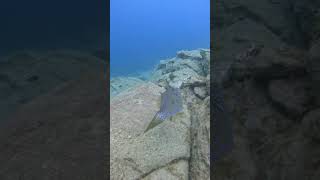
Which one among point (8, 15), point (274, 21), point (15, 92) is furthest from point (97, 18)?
point (274, 21)

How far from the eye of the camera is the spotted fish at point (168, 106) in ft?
18.9

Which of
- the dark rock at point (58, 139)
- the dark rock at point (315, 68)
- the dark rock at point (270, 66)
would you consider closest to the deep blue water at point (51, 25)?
the dark rock at point (58, 139)

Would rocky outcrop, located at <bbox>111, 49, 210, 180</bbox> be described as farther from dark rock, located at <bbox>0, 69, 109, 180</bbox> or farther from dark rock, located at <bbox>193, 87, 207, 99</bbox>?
dark rock, located at <bbox>0, 69, 109, 180</bbox>

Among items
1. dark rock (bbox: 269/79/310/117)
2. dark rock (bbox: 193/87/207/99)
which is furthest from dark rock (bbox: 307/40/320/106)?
dark rock (bbox: 193/87/207/99)

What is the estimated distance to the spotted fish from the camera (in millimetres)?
5746

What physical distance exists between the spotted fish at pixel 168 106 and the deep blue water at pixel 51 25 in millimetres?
8045

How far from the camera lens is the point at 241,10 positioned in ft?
30.4

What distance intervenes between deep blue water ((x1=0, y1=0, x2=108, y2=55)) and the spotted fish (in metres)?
8.04

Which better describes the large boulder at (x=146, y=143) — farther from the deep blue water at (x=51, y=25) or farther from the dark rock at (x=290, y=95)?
the deep blue water at (x=51, y=25)

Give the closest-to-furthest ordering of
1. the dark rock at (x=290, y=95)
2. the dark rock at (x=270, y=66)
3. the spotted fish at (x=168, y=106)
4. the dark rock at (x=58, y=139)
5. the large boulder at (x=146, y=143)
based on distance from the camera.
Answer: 1. the dark rock at (x=290, y=95)
2. the dark rock at (x=270, y=66)
3. the dark rock at (x=58, y=139)
4. the large boulder at (x=146, y=143)
5. the spotted fish at (x=168, y=106)

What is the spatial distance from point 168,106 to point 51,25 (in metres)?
10.7

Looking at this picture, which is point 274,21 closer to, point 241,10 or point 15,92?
point 241,10

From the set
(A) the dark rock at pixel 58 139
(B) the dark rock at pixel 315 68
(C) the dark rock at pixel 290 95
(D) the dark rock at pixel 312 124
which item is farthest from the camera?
(A) the dark rock at pixel 58 139

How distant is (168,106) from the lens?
237 inches
